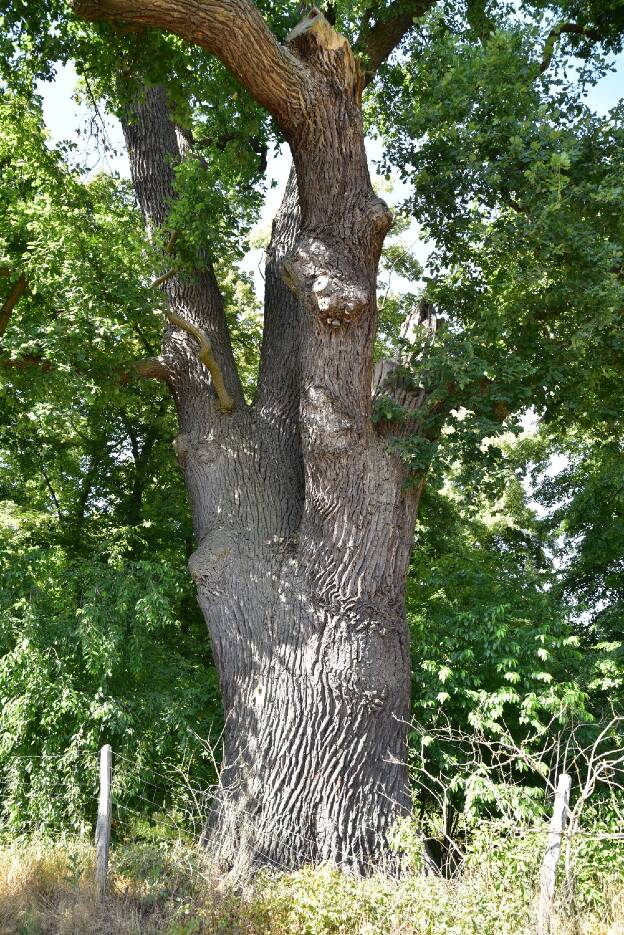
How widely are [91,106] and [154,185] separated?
2.01 metres

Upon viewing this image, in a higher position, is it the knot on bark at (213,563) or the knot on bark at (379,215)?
the knot on bark at (379,215)

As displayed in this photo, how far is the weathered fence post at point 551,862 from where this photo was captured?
4.29 m

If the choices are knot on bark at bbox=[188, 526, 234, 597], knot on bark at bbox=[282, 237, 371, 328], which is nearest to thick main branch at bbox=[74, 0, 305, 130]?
knot on bark at bbox=[282, 237, 371, 328]

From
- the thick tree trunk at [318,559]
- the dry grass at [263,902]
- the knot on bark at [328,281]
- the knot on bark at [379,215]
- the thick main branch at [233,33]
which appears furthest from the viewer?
the knot on bark at [379,215]

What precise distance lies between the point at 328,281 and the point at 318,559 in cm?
247

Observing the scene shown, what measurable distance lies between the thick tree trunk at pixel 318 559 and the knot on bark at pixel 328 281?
2cm

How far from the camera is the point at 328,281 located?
714 cm

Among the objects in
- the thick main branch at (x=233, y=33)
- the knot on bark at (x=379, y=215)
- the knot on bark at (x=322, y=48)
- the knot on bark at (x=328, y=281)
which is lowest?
the knot on bark at (x=328, y=281)

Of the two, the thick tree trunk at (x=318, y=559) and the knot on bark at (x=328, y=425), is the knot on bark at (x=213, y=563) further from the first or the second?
the knot on bark at (x=328, y=425)

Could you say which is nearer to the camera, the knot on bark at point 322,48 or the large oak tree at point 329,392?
the large oak tree at point 329,392

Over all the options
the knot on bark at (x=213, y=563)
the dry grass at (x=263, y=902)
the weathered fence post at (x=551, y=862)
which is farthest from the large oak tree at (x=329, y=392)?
the weathered fence post at (x=551, y=862)

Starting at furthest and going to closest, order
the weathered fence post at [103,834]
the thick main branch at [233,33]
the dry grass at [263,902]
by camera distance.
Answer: the thick main branch at [233,33] → the weathered fence post at [103,834] → the dry grass at [263,902]

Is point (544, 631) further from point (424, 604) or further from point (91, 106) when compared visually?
point (91, 106)

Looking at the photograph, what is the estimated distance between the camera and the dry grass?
4484mm
